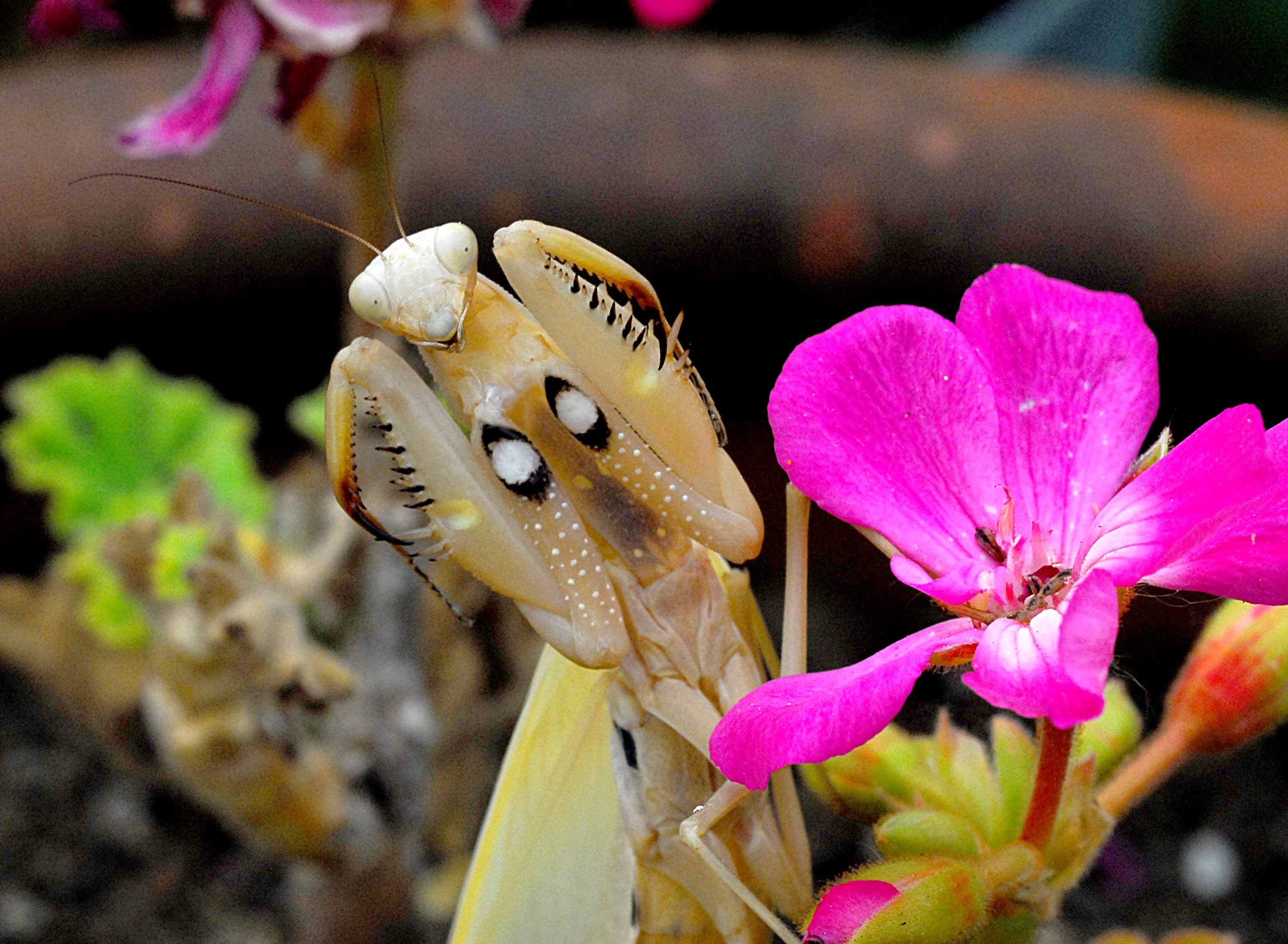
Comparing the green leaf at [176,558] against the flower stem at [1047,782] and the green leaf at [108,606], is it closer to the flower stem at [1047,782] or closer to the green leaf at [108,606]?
the green leaf at [108,606]

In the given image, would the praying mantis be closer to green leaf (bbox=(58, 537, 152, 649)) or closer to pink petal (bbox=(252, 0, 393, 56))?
pink petal (bbox=(252, 0, 393, 56))

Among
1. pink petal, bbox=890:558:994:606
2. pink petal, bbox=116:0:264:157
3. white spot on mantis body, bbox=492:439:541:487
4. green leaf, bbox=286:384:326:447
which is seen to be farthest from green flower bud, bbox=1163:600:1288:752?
green leaf, bbox=286:384:326:447

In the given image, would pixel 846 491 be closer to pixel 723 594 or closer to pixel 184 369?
pixel 723 594

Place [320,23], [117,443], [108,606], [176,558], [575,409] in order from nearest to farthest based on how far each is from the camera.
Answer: [575,409], [320,23], [176,558], [108,606], [117,443]

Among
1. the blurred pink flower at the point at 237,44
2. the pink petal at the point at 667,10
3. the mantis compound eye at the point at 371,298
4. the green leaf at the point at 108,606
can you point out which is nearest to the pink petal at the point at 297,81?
the blurred pink flower at the point at 237,44

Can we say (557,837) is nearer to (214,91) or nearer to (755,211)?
(214,91)

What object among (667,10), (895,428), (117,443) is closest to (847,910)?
(895,428)

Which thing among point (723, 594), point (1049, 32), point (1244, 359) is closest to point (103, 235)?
point (723, 594)

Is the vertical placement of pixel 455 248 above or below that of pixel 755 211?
above
